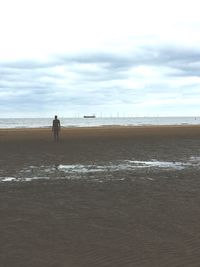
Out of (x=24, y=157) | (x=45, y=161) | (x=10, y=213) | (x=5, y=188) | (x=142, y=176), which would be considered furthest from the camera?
(x=24, y=157)

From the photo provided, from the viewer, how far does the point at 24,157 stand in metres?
25.7

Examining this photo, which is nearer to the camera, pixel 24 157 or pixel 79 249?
pixel 79 249

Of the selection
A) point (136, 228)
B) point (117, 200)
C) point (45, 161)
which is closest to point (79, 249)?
point (136, 228)

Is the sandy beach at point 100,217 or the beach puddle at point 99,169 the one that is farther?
the beach puddle at point 99,169

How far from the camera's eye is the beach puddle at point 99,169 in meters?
17.3

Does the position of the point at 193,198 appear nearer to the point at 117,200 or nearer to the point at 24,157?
the point at 117,200

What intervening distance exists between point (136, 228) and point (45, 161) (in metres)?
14.7

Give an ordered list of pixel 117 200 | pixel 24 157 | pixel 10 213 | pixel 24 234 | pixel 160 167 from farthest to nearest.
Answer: pixel 24 157, pixel 160 167, pixel 117 200, pixel 10 213, pixel 24 234

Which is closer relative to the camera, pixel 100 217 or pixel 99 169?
pixel 100 217

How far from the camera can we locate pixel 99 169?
1966 cm

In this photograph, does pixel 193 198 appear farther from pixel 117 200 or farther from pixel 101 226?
pixel 101 226

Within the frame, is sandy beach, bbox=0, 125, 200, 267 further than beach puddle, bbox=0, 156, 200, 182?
No

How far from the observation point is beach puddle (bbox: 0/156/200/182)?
1728 cm

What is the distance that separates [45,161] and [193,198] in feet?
40.3
